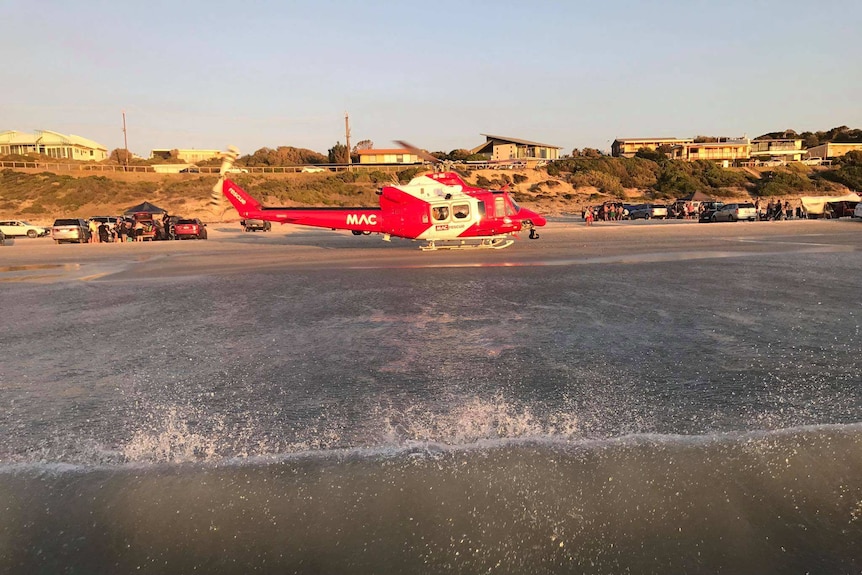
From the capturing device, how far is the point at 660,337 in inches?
301

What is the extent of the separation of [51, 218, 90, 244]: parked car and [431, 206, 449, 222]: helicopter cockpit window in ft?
70.3

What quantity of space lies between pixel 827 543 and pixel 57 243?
117 feet

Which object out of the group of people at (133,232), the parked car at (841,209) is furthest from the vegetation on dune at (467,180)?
the parked car at (841,209)

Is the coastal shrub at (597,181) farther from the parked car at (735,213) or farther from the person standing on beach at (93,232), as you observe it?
the person standing on beach at (93,232)

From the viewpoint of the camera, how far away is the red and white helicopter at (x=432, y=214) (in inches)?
807

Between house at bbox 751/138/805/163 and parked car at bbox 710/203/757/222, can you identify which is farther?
house at bbox 751/138/805/163

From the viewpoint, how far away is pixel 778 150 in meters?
111

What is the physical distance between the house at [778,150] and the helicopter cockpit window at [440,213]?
103m

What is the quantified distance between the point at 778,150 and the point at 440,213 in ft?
378

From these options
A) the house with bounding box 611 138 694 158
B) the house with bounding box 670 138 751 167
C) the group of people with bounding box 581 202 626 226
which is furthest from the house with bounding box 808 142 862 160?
the group of people with bounding box 581 202 626 226

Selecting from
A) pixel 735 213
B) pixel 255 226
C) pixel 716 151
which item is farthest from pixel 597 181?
pixel 255 226

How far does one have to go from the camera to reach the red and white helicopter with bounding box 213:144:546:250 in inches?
807

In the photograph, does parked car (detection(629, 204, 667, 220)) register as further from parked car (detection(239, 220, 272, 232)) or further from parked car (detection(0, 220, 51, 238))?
parked car (detection(0, 220, 51, 238))

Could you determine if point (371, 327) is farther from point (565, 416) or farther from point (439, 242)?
point (439, 242)
